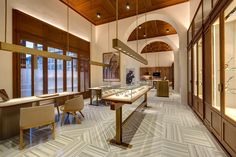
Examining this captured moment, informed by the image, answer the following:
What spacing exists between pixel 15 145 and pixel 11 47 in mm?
2067

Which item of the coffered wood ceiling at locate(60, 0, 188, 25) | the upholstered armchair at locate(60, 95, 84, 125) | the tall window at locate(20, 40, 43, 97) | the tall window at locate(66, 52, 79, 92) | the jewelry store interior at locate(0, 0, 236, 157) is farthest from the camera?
the tall window at locate(66, 52, 79, 92)

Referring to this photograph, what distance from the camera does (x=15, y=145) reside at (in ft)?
8.40

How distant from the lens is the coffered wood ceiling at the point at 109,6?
5.89 metres

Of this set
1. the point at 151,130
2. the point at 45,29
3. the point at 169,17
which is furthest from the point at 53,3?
the point at 151,130

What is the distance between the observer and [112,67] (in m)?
7.82

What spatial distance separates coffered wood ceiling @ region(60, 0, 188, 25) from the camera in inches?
232

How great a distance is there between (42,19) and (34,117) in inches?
178

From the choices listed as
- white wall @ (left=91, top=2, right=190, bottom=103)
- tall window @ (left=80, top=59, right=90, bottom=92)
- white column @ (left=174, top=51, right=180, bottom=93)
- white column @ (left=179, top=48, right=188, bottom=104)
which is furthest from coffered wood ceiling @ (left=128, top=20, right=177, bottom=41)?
tall window @ (left=80, top=59, right=90, bottom=92)

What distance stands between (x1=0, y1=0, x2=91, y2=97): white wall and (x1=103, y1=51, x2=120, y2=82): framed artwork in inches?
69.8

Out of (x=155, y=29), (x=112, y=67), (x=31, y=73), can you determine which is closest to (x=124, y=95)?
(x=31, y=73)

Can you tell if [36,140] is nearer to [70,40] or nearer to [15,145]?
[15,145]

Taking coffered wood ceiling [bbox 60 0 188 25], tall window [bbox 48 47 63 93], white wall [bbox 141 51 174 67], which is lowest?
tall window [bbox 48 47 63 93]

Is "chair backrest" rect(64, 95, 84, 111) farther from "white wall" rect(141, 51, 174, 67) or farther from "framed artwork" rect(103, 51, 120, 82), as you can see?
"white wall" rect(141, 51, 174, 67)

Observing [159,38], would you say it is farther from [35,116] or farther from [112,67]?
[35,116]
